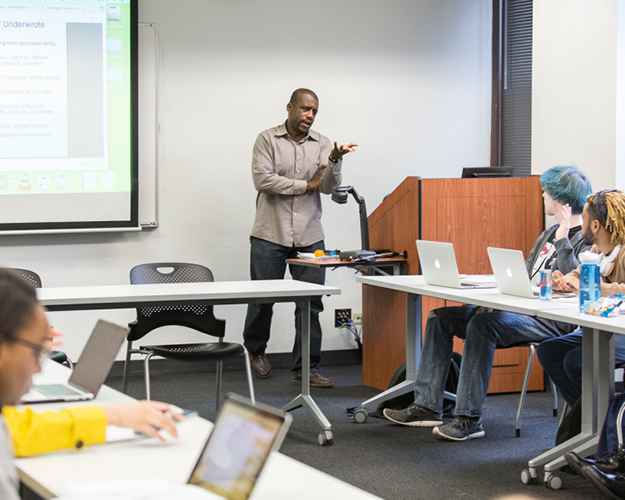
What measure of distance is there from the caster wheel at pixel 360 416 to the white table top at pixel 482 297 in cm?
67

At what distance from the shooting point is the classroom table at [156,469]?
958 mm

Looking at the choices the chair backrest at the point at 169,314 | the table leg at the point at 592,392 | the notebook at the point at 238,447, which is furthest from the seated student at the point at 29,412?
the chair backrest at the point at 169,314

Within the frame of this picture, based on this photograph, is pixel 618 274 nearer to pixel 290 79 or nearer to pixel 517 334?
pixel 517 334

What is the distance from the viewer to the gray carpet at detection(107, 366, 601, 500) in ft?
8.41

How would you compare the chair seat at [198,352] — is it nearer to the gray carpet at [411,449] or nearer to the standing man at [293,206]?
the gray carpet at [411,449]

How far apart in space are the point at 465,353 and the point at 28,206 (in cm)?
281

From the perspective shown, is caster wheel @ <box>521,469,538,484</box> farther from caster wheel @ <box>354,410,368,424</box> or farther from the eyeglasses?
the eyeglasses

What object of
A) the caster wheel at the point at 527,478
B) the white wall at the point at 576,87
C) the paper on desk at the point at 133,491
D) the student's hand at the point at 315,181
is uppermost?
the white wall at the point at 576,87

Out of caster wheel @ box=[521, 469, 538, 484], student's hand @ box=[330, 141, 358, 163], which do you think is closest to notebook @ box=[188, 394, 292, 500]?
caster wheel @ box=[521, 469, 538, 484]

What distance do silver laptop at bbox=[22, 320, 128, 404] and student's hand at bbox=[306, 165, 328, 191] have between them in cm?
264

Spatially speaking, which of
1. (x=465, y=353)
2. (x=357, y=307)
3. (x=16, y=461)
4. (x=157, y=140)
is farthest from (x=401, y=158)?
(x=16, y=461)

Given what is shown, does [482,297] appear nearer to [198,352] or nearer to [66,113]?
[198,352]

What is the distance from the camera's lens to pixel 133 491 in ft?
3.02

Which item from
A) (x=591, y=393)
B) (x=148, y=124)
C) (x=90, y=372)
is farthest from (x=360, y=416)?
(x=148, y=124)
